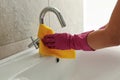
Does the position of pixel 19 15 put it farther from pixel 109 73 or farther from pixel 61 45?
pixel 109 73

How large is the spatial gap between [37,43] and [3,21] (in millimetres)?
168

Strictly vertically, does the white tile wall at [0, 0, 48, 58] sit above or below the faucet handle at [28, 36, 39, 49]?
above

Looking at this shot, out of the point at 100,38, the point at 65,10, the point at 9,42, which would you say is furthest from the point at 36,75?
the point at 65,10

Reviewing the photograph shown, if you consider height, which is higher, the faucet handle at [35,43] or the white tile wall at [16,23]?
the white tile wall at [16,23]

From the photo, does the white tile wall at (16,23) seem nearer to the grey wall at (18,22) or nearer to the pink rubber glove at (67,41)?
the grey wall at (18,22)

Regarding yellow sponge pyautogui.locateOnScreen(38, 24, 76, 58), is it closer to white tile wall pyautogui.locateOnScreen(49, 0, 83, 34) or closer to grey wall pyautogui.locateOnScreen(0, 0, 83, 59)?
grey wall pyautogui.locateOnScreen(0, 0, 83, 59)

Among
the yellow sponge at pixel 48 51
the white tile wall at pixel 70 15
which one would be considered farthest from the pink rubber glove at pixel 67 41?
the white tile wall at pixel 70 15

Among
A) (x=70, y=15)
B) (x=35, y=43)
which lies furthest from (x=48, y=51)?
(x=70, y=15)

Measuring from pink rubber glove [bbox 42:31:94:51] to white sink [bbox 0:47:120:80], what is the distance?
3.3 inches

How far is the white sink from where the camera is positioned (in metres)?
0.73

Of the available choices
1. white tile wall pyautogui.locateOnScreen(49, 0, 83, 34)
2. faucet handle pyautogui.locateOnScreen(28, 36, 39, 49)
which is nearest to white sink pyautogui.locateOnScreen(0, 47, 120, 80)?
faucet handle pyautogui.locateOnScreen(28, 36, 39, 49)

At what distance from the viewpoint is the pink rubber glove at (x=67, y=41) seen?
78 centimetres

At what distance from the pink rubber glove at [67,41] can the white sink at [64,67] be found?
8 centimetres

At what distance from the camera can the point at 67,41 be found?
0.79 metres
